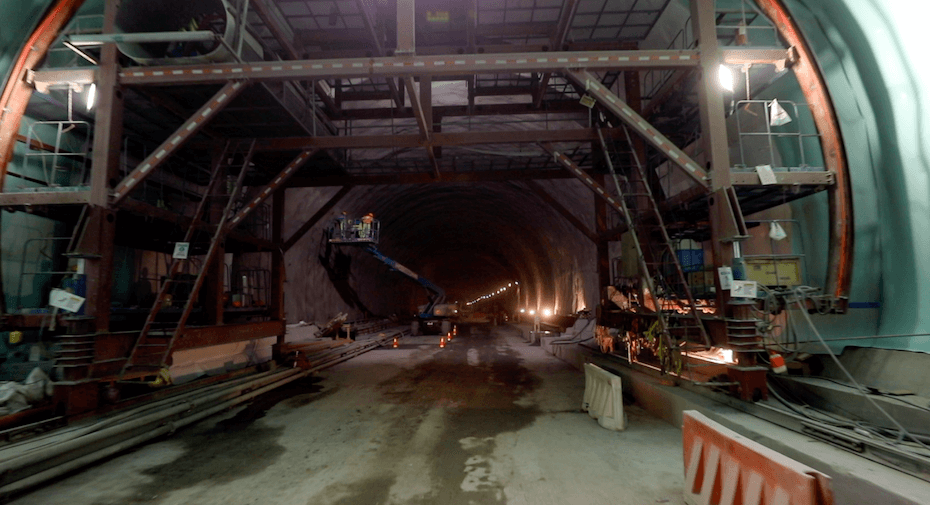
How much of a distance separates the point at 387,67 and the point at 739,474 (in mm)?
7014

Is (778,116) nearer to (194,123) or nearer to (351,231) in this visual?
(194,123)

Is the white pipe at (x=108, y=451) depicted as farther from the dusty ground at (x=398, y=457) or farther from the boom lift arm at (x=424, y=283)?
the boom lift arm at (x=424, y=283)

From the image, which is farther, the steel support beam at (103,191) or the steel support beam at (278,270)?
the steel support beam at (278,270)

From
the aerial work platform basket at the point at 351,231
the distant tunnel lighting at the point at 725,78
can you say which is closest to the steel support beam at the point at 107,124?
the distant tunnel lighting at the point at 725,78

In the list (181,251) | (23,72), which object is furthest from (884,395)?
(23,72)

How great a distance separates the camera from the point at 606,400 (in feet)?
20.5

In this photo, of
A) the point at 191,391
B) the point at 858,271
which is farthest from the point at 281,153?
the point at 858,271

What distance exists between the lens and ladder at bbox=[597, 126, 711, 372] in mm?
6887

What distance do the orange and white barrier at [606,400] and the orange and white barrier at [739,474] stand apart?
2206 mm

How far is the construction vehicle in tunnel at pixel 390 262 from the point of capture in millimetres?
18281

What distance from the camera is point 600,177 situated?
12.3 m

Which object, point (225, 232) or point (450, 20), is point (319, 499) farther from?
point (450, 20)

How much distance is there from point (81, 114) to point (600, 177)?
1286 centimetres

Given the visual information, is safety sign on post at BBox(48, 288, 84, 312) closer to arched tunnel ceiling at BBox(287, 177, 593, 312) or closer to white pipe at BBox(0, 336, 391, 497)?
white pipe at BBox(0, 336, 391, 497)
